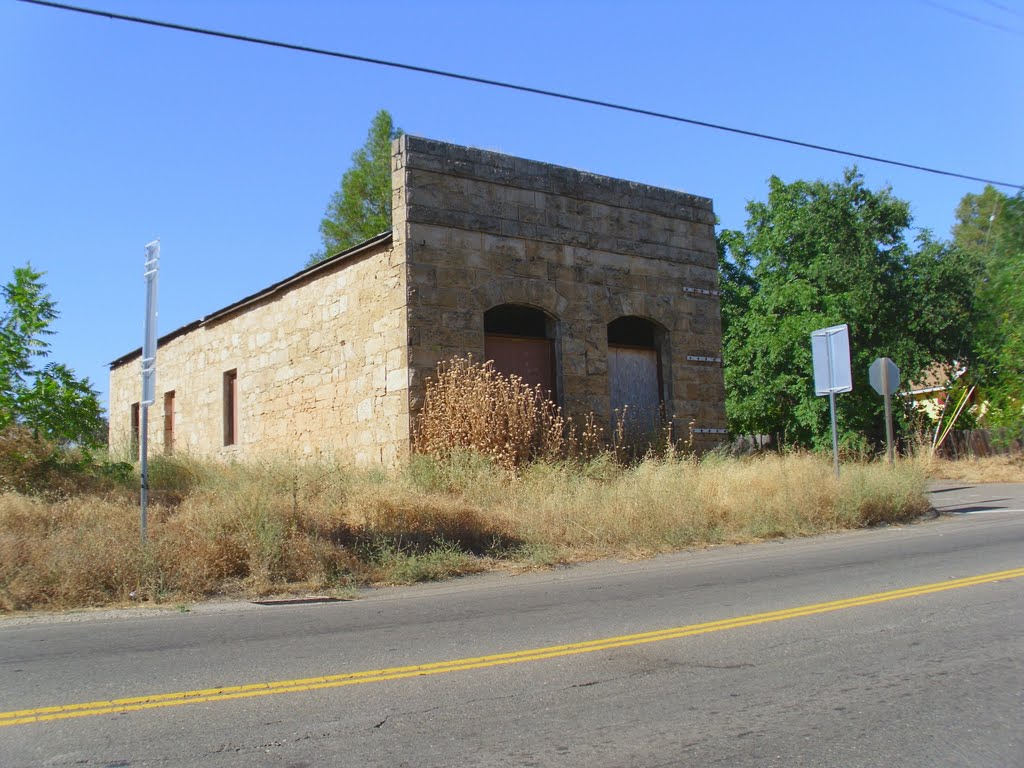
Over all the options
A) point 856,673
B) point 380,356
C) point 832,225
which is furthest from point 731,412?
point 856,673

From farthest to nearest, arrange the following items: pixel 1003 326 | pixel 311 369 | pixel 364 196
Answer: pixel 364 196 < pixel 1003 326 < pixel 311 369

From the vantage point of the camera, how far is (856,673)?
5711mm

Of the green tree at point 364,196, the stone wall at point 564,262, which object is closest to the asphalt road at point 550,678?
the stone wall at point 564,262

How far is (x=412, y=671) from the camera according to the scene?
594 centimetres

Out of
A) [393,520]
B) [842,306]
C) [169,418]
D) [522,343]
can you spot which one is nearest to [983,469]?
[842,306]

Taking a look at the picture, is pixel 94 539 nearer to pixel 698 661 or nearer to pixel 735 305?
pixel 698 661

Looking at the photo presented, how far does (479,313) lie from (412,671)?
33.5 feet

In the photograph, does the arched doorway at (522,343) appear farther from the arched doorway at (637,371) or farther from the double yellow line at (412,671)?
the double yellow line at (412,671)

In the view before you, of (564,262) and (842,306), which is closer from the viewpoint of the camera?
(564,262)

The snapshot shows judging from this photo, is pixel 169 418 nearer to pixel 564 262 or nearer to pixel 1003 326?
pixel 564 262

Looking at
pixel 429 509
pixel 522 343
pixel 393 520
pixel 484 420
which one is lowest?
pixel 393 520

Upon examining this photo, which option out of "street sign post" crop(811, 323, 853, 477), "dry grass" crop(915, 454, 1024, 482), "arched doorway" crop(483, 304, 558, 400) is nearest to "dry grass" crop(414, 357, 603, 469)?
"arched doorway" crop(483, 304, 558, 400)

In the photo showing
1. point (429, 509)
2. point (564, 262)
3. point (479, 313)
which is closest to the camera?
point (429, 509)

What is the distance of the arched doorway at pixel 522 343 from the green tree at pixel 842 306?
13.6 m
